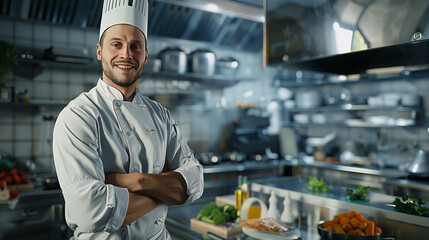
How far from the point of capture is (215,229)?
193 centimetres

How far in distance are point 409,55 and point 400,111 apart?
9.35 ft

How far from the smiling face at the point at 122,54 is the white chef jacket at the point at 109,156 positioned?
63 millimetres

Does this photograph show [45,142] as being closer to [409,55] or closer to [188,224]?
[188,224]

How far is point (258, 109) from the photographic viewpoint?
5676 mm

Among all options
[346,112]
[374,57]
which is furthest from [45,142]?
[346,112]

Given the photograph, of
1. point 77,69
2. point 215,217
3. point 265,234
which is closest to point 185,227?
point 215,217

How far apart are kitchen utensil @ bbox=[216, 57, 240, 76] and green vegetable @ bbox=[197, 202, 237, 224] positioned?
3.13 m

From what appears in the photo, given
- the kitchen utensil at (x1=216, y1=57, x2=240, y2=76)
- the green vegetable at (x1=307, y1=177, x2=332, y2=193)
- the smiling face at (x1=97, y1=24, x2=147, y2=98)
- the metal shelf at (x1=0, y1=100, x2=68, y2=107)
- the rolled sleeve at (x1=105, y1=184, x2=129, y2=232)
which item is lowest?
the green vegetable at (x1=307, y1=177, x2=332, y2=193)

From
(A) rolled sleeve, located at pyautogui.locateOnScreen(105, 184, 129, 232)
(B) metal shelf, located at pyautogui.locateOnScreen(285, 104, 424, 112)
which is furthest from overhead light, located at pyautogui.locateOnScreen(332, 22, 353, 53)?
(B) metal shelf, located at pyautogui.locateOnScreen(285, 104, 424, 112)

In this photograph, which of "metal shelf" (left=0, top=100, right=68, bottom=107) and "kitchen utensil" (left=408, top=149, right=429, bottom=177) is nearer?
"kitchen utensil" (left=408, top=149, right=429, bottom=177)

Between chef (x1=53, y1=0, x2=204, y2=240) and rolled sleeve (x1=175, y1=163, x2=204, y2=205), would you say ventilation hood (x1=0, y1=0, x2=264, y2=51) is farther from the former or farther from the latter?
rolled sleeve (x1=175, y1=163, x2=204, y2=205)

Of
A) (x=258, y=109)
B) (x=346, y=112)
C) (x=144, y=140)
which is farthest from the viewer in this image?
(x=258, y=109)

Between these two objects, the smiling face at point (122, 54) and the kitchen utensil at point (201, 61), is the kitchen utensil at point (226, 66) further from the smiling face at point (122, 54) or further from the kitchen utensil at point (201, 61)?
the smiling face at point (122, 54)

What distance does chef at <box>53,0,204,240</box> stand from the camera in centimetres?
114
